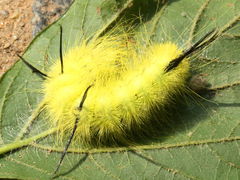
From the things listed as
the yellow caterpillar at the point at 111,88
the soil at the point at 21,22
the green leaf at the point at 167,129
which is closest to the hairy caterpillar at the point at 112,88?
the yellow caterpillar at the point at 111,88

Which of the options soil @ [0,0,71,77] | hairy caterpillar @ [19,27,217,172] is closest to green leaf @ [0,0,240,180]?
hairy caterpillar @ [19,27,217,172]

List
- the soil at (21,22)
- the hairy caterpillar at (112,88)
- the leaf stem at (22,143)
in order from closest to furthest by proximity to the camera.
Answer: the hairy caterpillar at (112,88)
the leaf stem at (22,143)
the soil at (21,22)

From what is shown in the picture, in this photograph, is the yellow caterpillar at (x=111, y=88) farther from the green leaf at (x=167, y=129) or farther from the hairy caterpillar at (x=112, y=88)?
the green leaf at (x=167, y=129)

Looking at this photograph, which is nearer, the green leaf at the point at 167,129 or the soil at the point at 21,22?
the green leaf at the point at 167,129

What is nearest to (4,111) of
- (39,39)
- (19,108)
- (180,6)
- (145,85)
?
(19,108)

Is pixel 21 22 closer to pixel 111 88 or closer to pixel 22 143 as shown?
pixel 22 143

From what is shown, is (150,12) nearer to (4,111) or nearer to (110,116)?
(110,116)

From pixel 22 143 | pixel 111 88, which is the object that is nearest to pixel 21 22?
pixel 22 143
